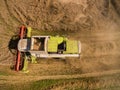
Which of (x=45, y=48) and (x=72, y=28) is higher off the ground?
(x=72, y=28)

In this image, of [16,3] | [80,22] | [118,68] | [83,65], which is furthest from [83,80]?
[16,3]

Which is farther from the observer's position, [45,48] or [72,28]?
[72,28]

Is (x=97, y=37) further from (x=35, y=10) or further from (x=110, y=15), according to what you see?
(x=35, y=10)

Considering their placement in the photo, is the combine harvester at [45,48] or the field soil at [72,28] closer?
the combine harvester at [45,48]
